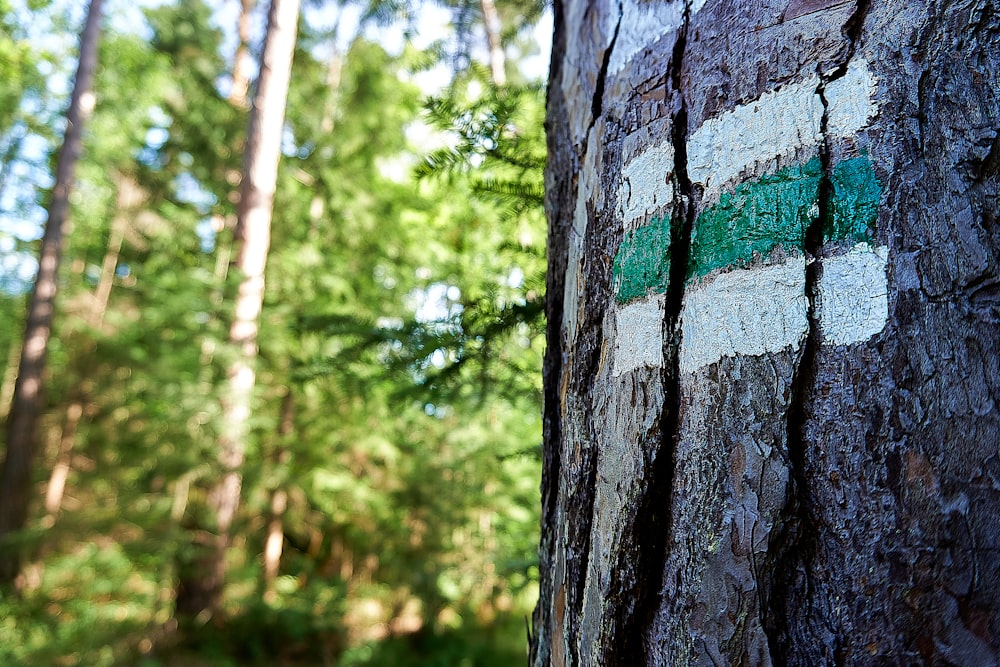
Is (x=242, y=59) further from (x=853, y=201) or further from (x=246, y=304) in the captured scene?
(x=853, y=201)

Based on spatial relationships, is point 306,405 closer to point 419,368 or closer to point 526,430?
point 526,430

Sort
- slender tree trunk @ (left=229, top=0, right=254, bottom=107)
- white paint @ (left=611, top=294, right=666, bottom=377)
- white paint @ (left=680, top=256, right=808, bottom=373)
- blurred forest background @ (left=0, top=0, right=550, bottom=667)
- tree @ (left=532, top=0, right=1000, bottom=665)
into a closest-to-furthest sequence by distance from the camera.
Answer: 1. tree @ (left=532, top=0, right=1000, bottom=665)
2. white paint @ (left=680, top=256, right=808, bottom=373)
3. white paint @ (left=611, top=294, right=666, bottom=377)
4. blurred forest background @ (left=0, top=0, right=550, bottom=667)
5. slender tree trunk @ (left=229, top=0, right=254, bottom=107)

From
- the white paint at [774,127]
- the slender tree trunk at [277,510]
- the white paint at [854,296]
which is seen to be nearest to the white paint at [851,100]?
the white paint at [774,127]

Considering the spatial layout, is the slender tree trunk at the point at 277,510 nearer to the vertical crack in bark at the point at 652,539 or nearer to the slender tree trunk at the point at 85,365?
the slender tree trunk at the point at 85,365

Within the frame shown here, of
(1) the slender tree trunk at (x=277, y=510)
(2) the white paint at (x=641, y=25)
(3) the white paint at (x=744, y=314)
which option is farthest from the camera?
(1) the slender tree trunk at (x=277, y=510)

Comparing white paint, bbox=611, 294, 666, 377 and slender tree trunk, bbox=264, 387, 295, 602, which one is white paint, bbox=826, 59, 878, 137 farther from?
slender tree trunk, bbox=264, 387, 295, 602

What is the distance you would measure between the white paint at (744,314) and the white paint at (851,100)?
17 cm

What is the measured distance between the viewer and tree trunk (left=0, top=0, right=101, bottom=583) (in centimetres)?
883

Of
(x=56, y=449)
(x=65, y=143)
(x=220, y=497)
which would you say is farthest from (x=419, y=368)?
(x=56, y=449)

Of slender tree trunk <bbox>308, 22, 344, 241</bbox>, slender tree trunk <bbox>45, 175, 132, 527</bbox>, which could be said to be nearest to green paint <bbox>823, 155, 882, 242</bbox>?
slender tree trunk <bbox>308, 22, 344, 241</bbox>

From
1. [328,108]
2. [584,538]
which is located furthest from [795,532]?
[328,108]

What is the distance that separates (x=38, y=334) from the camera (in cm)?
923

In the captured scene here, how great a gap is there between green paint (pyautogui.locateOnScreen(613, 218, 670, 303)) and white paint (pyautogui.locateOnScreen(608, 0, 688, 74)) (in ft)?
0.98

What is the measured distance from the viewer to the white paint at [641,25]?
0.90m
